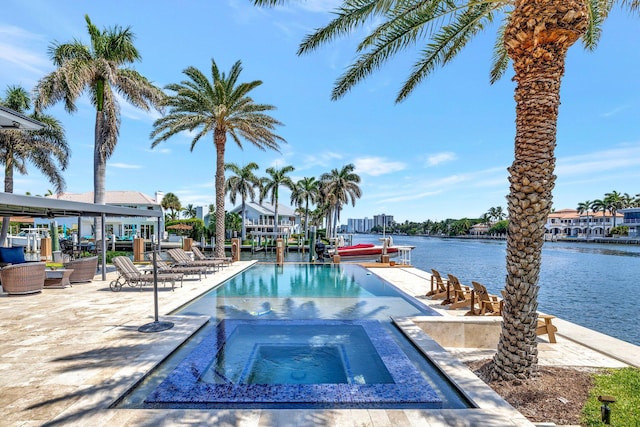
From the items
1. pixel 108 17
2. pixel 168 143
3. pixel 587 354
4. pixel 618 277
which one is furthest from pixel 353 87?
pixel 618 277

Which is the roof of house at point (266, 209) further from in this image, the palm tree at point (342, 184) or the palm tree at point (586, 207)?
the palm tree at point (586, 207)

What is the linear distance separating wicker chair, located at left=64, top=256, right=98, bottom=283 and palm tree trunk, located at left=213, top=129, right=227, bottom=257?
7.49m

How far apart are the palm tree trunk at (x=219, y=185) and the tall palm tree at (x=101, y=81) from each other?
15.0 ft

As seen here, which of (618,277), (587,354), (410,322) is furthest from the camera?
(618,277)

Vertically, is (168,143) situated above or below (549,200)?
above

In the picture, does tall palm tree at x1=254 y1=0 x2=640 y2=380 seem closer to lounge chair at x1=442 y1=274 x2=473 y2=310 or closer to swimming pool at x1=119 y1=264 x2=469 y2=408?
swimming pool at x1=119 y1=264 x2=469 y2=408

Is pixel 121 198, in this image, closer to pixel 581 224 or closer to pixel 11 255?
pixel 11 255

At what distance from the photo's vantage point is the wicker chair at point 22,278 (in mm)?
9945

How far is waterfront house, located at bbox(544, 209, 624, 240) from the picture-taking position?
97.1 m

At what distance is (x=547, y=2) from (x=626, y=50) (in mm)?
10257

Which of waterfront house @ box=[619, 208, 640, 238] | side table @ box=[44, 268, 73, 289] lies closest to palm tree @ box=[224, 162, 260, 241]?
side table @ box=[44, 268, 73, 289]

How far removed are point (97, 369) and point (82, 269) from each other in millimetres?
9192

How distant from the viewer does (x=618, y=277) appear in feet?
91.2

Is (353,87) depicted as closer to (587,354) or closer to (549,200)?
(549,200)
